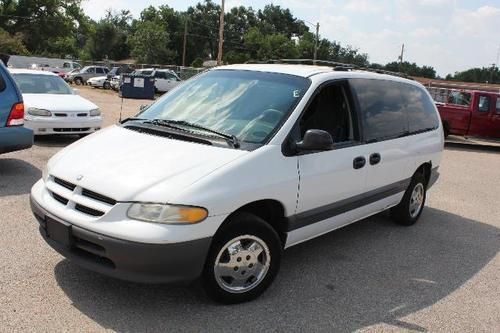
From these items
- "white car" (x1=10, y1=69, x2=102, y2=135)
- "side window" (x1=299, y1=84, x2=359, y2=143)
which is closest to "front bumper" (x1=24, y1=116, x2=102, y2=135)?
"white car" (x1=10, y1=69, x2=102, y2=135)

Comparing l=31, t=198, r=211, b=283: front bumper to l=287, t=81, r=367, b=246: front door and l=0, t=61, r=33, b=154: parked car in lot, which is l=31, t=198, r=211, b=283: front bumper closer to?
l=287, t=81, r=367, b=246: front door

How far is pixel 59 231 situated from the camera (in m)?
3.66

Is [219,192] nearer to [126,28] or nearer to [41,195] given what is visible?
[41,195]

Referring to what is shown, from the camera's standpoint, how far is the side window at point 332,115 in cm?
454

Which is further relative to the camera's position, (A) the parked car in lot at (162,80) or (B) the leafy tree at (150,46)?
(B) the leafy tree at (150,46)

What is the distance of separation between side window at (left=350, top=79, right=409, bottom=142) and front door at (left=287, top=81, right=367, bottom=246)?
0.67ft

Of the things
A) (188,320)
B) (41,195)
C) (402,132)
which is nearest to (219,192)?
(188,320)

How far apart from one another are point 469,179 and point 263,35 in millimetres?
98307

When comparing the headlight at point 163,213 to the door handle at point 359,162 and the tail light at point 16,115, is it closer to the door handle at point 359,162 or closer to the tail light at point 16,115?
the door handle at point 359,162

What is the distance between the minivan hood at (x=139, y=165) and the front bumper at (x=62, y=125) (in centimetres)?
644

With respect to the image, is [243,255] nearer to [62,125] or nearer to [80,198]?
[80,198]

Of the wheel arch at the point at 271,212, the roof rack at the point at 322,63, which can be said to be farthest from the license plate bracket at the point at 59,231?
the roof rack at the point at 322,63

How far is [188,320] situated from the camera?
3596 mm

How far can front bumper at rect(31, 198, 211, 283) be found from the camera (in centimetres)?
335
